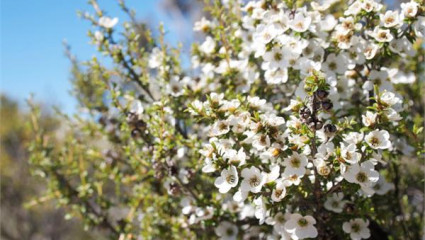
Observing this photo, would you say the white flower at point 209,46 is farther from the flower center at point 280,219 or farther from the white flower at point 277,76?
the flower center at point 280,219

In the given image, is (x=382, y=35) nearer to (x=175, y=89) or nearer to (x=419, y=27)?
(x=419, y=27)

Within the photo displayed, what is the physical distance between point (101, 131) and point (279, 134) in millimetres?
1492

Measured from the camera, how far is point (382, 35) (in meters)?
2.02

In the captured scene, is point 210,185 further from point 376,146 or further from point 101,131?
point 376,146

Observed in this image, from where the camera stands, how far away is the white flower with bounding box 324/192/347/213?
6.91 ft

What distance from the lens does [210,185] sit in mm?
2561

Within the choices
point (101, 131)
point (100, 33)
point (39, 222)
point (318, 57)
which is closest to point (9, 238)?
point (39, 222)

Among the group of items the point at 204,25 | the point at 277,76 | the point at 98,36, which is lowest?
the point at 277,76

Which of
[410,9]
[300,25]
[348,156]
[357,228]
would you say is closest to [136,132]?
[300,25]

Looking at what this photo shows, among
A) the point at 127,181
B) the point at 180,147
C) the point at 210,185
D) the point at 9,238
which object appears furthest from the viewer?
the point at 9,238

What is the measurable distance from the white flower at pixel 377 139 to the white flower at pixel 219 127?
1.86ft

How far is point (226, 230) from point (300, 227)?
52cm

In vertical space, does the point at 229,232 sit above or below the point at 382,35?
below

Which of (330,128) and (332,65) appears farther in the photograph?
(332,65)
